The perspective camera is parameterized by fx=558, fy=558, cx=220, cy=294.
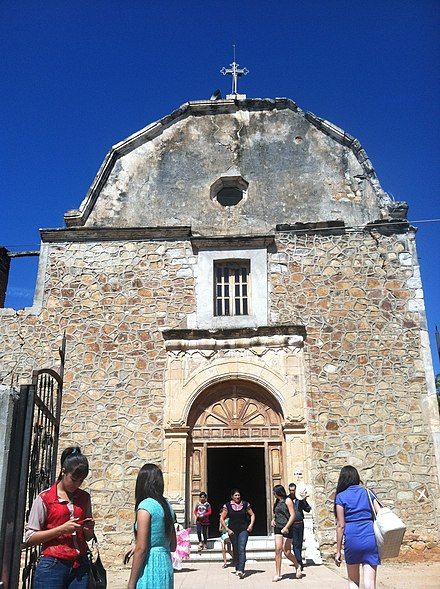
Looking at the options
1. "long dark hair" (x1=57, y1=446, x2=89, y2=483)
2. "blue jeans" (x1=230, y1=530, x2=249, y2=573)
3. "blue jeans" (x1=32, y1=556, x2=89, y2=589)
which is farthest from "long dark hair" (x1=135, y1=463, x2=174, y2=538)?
"blue jeans" (x1=230, y1=530, x2=249, y2=573)

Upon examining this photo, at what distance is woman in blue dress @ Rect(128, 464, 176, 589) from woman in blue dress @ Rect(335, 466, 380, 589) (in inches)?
82.1

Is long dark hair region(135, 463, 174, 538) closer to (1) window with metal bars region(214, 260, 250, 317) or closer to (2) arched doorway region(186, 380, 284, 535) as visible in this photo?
(2) arched doorway region(186, 380, 284, 535)

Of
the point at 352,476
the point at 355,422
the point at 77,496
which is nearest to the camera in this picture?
the point at 77,496

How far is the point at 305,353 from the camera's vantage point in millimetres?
11031

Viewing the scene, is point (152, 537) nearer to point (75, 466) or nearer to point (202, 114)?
point (75, 466)

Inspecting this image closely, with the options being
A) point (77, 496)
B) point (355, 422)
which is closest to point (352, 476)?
point (77, 496)

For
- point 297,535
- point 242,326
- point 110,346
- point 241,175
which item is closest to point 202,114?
point 241,175

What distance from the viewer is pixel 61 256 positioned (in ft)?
39.4

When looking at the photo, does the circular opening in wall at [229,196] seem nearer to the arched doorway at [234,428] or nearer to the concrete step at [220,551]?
the arched doorway at [234,428]

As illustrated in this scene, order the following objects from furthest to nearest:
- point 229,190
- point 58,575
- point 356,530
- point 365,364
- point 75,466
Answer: point 229,190
point 365,364
point 356,530
point 75,466
point 58,575

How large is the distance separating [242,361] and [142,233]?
11.5 feet

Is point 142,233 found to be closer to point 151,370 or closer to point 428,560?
point 151,370

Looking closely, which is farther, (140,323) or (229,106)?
(229,106)

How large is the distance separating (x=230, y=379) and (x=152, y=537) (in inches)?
289
